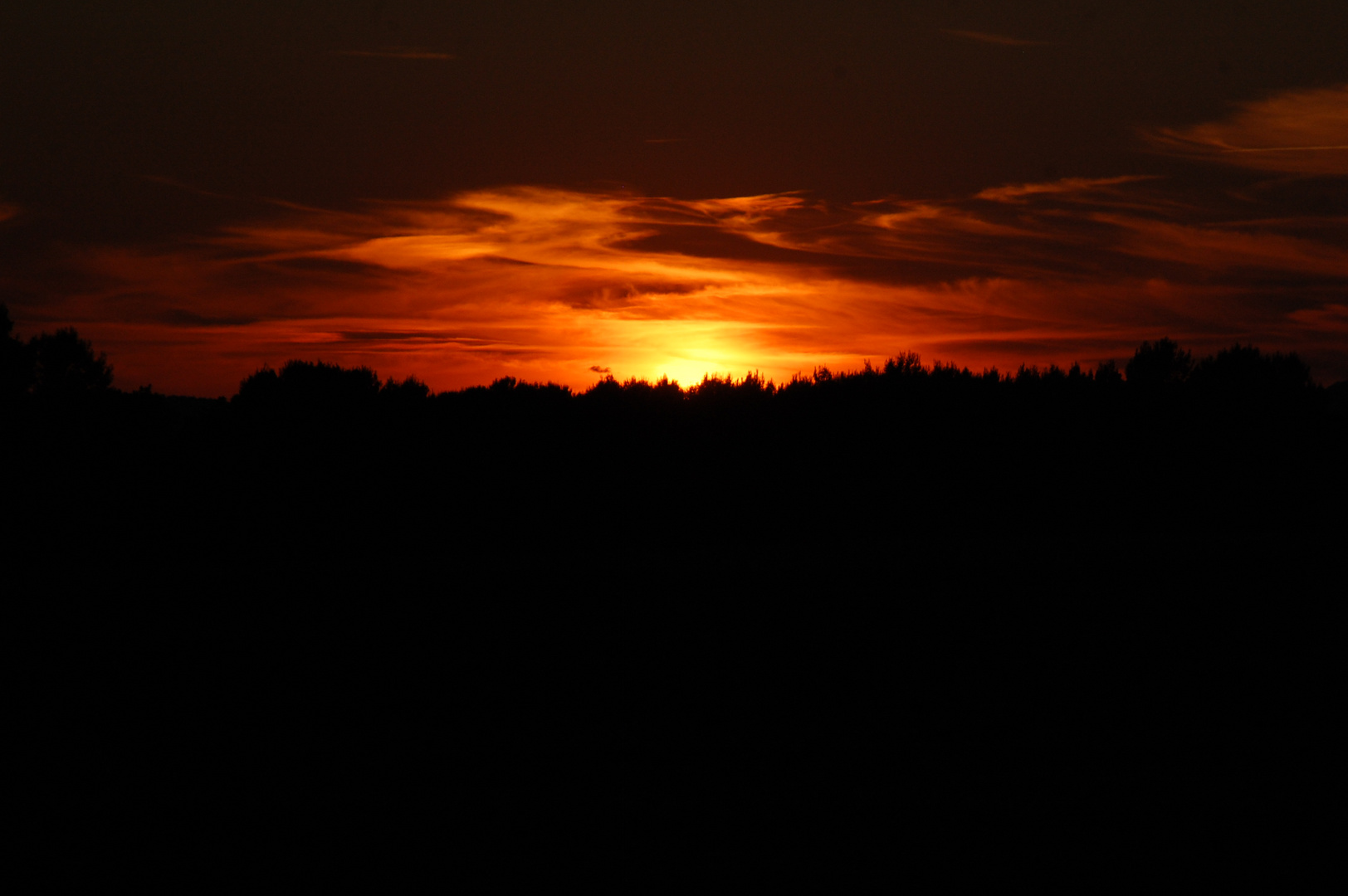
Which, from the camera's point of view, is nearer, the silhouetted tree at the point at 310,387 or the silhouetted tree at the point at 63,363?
the silhouetted tree at the point at 310,387

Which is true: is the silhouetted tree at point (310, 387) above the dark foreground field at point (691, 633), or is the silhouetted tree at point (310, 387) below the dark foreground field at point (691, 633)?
above

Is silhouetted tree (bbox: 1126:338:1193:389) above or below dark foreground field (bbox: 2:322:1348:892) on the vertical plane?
above

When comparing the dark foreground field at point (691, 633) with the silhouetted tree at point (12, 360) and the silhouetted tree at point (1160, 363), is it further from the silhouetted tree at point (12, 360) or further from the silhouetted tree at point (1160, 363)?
the silhouetted tree at point (12, 360)

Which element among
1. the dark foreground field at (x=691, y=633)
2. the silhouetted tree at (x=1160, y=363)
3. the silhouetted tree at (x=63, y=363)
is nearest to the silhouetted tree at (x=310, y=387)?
the dark foreground field at (x=691, y=633)

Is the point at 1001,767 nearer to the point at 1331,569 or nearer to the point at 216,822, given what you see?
the point at 216,822

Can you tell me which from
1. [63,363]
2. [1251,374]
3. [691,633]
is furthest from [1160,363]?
[63,363]

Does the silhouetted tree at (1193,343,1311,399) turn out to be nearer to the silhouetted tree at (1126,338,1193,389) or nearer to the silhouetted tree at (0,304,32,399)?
the silhouetted tree at (1126,338,1193,389)

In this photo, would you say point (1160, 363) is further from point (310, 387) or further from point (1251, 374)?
point (310, 387)

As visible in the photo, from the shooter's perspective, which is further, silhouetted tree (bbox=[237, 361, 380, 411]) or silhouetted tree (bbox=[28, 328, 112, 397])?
silhouetted tree (bbox=[28, 328, 112, 397])

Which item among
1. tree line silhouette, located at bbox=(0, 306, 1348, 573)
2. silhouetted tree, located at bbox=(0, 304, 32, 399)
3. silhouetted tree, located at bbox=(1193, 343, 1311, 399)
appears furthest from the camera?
silhouetted tree, located at bbox=(0, 304, 32, 399)

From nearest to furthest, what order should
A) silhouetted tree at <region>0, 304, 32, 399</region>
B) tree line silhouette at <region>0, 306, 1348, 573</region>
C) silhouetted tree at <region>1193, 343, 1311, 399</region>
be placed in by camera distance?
1. tree line silhouette at <region>0, 306, 1348, 573</region>
2. silhouetted tree at <region>1193, 343, 1311, 399</region>
3. silhouetted tree at <region>0, 304, 32, 399</region>

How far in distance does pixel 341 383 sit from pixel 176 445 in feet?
21.7

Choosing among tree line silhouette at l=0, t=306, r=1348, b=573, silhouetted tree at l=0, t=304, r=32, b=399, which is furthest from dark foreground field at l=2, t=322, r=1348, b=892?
silhouetted tree at l=0, t=304, r=32, b=399

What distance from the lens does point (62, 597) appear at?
51.0 ft
